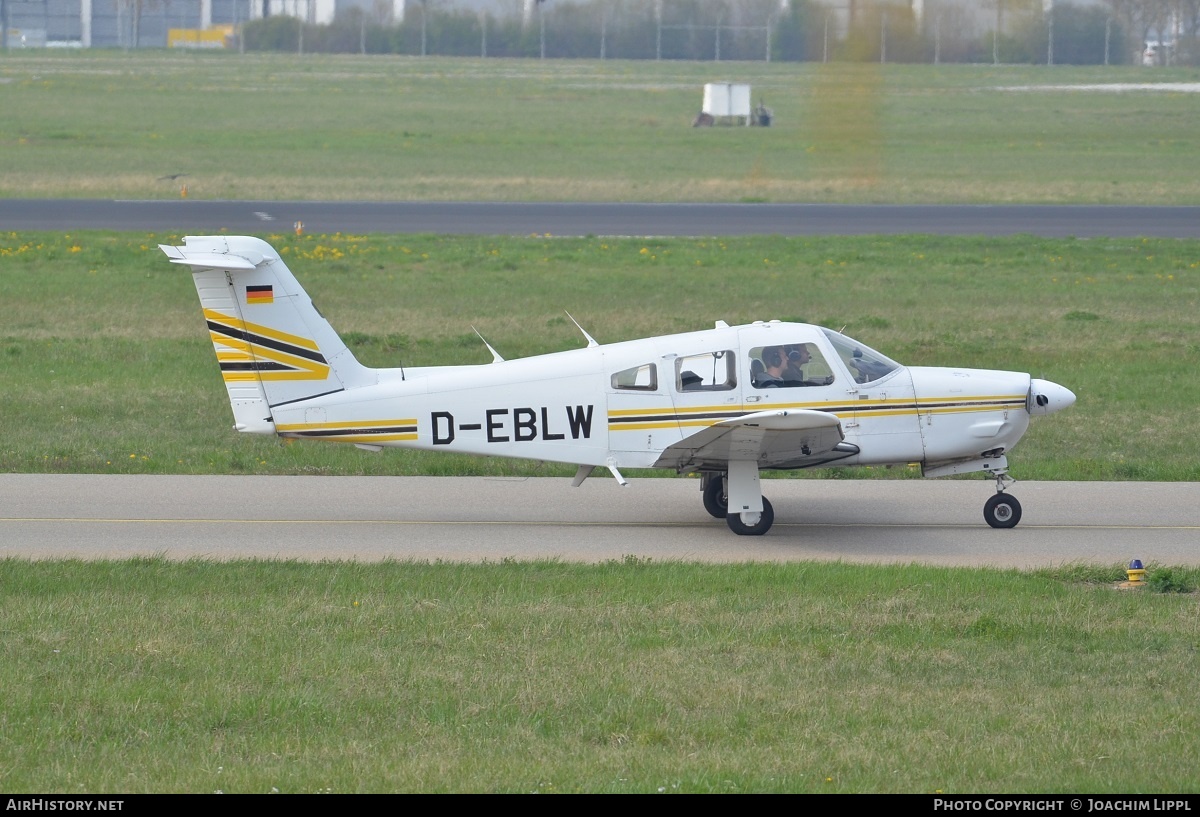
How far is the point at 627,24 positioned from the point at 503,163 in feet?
36.7

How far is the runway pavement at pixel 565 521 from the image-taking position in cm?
1190

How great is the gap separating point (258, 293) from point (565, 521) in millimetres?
3477

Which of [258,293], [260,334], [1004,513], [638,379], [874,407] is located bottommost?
[1004,513]

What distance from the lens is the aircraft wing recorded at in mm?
11703

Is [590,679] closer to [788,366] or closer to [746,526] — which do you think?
[746,526]

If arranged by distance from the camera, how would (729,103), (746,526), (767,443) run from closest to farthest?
(767,443), (746,526), (729,103)

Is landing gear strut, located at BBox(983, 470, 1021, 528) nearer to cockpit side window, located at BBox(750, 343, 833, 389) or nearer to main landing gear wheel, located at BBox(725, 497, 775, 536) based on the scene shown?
cockpit side window, located at BBox(750, 343, 833, 389)

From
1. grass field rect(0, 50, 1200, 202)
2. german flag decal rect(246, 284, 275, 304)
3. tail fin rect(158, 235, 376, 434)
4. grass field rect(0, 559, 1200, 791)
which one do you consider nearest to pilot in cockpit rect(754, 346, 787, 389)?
grass field rect(0, 559, 1200, 791)

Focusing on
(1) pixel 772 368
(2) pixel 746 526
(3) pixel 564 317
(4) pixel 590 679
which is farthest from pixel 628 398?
(3) pixel 564 317

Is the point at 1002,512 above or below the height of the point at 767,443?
below

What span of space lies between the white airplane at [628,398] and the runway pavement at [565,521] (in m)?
0.71

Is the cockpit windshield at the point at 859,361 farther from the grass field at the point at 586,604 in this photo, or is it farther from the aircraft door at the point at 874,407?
the grass field at the point at 586,604

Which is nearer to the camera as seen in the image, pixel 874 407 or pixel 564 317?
pixel 874 407

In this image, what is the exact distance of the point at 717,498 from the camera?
524 inches
